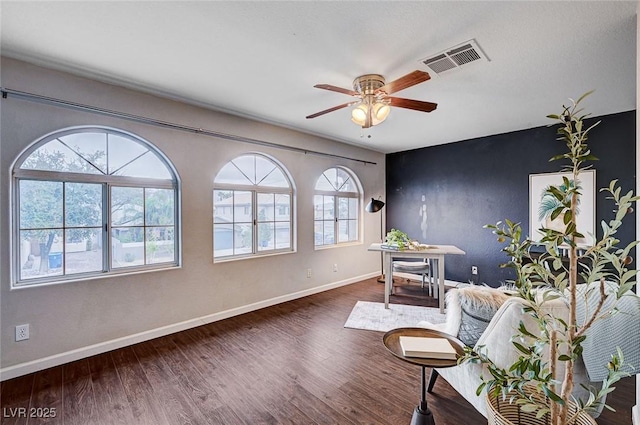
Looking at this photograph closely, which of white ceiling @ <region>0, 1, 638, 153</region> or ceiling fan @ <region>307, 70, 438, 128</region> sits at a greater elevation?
white ceiling @ <region>0, 1, 638, 153</region>

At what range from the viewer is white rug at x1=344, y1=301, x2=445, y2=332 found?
340 cm

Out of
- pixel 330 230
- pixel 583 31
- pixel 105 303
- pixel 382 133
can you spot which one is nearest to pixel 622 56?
pixel 583 31

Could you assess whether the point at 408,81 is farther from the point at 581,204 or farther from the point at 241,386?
the point at 581,204

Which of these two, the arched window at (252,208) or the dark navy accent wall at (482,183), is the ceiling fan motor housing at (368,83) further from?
the dark navy accent wall at (482,183)

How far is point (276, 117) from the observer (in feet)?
12.6

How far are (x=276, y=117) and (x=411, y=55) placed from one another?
2.01 meters

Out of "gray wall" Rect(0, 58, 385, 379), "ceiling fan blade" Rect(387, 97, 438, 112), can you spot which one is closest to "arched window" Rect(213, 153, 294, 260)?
"gray wall" Rect(0, 58, 385, 379)

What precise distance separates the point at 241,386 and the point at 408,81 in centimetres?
266

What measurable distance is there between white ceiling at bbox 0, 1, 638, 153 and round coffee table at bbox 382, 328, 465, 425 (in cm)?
202

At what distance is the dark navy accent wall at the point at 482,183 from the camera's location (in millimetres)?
3689

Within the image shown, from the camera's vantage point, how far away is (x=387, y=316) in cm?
367

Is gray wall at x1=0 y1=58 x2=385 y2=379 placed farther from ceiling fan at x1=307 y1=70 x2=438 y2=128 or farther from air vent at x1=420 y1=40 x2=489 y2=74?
air vent at x1=420 y1=40 x2=489 y2=74

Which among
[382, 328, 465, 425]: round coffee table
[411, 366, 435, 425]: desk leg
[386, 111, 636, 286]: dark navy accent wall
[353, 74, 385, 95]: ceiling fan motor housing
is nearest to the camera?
[382, 328, 465, 425]: round coffee table

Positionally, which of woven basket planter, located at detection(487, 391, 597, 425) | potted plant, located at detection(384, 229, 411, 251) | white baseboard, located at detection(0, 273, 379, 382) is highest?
potted plant, located at detection(384, 229, 411, 251)
